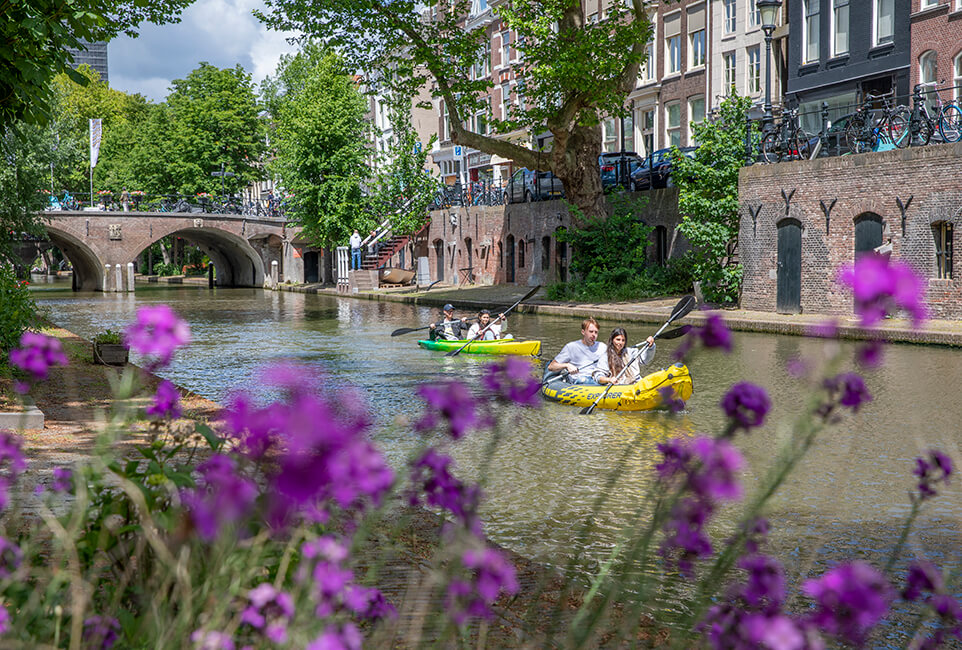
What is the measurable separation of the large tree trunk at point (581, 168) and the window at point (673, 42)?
941cm

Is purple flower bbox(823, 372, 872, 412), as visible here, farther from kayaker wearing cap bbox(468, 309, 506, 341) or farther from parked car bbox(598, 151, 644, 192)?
parked car bbox(598, 151, 644, 192)

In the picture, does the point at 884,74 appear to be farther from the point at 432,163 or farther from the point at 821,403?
the point at 432,163

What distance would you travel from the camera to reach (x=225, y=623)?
2709 mm

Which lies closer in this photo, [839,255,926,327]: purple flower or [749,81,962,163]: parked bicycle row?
[839,255,926,327]: purple flower

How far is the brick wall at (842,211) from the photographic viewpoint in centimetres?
2041

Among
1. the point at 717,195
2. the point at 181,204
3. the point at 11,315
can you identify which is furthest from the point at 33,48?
the point at 181,204

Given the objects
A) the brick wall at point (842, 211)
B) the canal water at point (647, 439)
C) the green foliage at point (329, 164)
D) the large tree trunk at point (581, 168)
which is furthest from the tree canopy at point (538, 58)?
the green foliage at point (329, 164)

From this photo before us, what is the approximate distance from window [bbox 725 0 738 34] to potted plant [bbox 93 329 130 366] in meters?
26.6

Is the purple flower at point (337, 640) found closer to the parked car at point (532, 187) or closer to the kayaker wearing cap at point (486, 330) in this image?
the kayaker wearing cap at point (486, 330)

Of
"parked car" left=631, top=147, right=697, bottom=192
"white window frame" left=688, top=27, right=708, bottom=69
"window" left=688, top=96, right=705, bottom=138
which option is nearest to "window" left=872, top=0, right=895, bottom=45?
"parked car" left=631, top=147, right=697, bottom=192

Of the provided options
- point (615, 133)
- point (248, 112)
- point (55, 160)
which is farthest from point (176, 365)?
point (248, 112)

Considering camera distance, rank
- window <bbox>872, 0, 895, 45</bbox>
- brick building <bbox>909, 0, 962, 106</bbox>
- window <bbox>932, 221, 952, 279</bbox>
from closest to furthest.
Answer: window <bbox>932, 221, 952, 279</bbox>
brick building <bbox>909, 0, 962, 106</bbox>
window <bbox>872, 0, 895, 45</bbox>

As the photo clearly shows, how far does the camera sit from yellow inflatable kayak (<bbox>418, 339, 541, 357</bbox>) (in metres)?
18.5

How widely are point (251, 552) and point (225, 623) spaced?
0.65 ft
